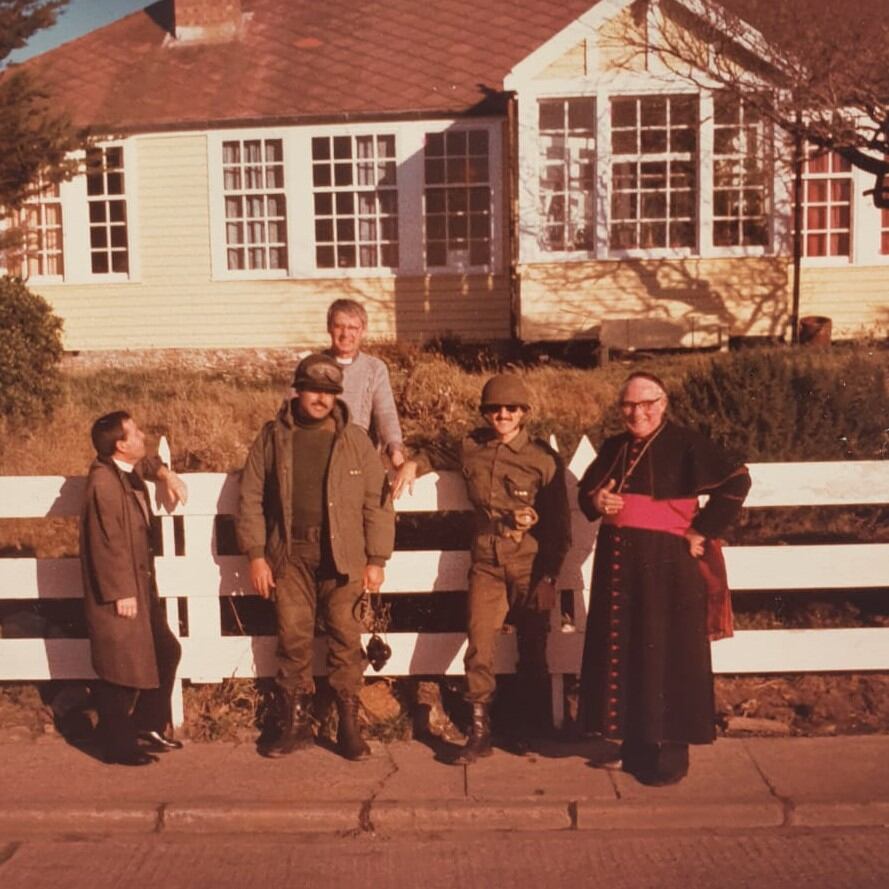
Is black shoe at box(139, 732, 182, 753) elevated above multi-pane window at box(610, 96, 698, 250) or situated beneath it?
situated beneath

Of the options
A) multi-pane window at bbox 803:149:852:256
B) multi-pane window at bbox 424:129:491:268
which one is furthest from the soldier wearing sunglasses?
multi-pane window at bbox 803:149:852:256

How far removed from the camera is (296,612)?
6035 mm

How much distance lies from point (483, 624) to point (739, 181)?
12344mm

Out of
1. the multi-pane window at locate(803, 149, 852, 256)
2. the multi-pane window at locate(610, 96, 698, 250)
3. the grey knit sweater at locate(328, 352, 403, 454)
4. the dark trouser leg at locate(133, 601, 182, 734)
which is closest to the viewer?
the dark trouser leg at locate(133, 601, 182, 734)

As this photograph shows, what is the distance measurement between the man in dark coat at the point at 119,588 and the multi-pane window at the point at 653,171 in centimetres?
1206

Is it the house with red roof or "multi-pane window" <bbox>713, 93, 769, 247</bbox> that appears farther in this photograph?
the house with red roof

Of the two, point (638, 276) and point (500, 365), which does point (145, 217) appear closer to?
point (500, 365)

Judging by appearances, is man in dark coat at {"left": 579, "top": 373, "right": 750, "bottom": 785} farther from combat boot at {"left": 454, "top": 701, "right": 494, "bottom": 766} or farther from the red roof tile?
the red roof tile

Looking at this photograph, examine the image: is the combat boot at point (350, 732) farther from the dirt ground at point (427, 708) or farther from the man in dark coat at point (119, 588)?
the man in dark coat at point (119, 588)

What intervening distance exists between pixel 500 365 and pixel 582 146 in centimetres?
310

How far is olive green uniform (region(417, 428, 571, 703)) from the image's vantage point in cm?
594

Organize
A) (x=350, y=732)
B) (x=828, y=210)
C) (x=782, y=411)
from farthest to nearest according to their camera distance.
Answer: (x=828, y=210), (x=782, y=411), (x=350, y=732)

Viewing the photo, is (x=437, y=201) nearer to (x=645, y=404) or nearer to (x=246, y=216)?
(x=246, y=216)

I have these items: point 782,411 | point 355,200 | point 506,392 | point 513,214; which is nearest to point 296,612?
point 506,392
